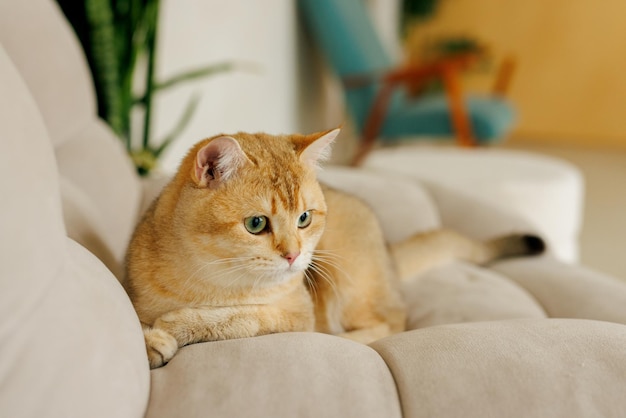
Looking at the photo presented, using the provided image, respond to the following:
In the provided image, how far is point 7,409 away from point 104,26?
53.8 inches

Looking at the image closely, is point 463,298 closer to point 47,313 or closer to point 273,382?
point 273,382

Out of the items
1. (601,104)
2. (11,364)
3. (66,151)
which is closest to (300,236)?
(11,364)

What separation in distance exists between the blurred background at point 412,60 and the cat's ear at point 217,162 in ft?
3.57

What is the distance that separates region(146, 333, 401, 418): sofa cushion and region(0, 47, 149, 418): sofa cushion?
5 centimetres

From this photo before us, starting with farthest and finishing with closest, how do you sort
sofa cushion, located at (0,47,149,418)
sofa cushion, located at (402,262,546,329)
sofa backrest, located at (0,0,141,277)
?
sofa cushion, located at (402,262,546,329) → sofa backrest, located at (0,0,141,277) → sofa cushion, located at (0,47,149,418)

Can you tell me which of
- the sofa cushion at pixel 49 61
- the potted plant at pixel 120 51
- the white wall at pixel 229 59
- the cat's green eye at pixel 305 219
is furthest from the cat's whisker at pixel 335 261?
the white wall at pixel 229 59

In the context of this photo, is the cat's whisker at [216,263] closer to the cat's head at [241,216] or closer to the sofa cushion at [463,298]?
the cat's head at [241,216]

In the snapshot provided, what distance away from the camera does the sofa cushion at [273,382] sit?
2.38ft

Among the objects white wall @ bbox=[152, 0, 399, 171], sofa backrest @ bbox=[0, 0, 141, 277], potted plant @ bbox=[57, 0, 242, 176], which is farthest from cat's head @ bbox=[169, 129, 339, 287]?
white wall @ bbox=[152, 0, 399, 171]

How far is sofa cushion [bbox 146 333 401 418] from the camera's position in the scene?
0.73 meters

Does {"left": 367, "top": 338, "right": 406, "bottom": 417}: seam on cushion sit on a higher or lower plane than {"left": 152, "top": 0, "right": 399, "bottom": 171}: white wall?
higher

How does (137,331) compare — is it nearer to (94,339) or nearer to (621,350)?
(94,339)

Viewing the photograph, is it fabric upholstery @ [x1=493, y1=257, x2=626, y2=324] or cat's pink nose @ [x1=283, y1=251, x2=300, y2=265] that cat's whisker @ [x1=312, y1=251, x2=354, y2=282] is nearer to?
cat's pink nose @ [x1=283, y1=251, x2=300, y2=265]

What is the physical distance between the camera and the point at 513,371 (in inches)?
31.1
